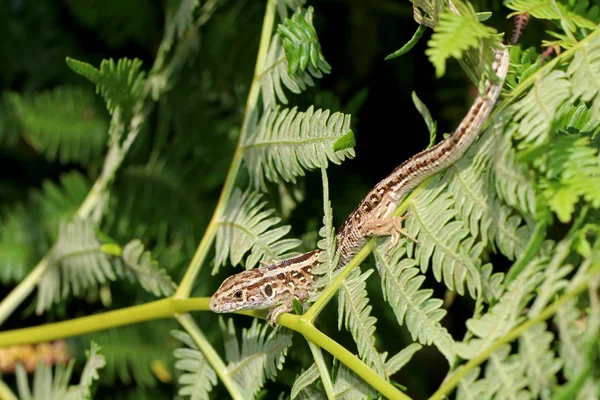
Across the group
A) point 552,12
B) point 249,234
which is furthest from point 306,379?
point 552,12

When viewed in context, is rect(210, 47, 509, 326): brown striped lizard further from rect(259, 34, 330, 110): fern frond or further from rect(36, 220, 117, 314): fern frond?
rect(36, 220, 117, 314): fern frond

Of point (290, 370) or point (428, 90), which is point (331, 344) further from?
point (428, 90)

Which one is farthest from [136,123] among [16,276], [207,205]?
→ [16,276]

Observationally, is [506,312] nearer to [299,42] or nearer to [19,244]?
[299,42]

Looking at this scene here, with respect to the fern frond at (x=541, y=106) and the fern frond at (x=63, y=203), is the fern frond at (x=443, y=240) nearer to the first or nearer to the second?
the fern frond at (x=541, y=106)

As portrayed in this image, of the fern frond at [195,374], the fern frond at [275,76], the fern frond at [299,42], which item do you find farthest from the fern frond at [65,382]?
the fern frond at [299,42]

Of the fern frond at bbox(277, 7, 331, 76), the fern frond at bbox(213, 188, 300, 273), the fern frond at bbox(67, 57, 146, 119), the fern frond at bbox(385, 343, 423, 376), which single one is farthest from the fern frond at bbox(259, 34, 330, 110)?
the fern frond at bbox(385, 343, 423, 376)
